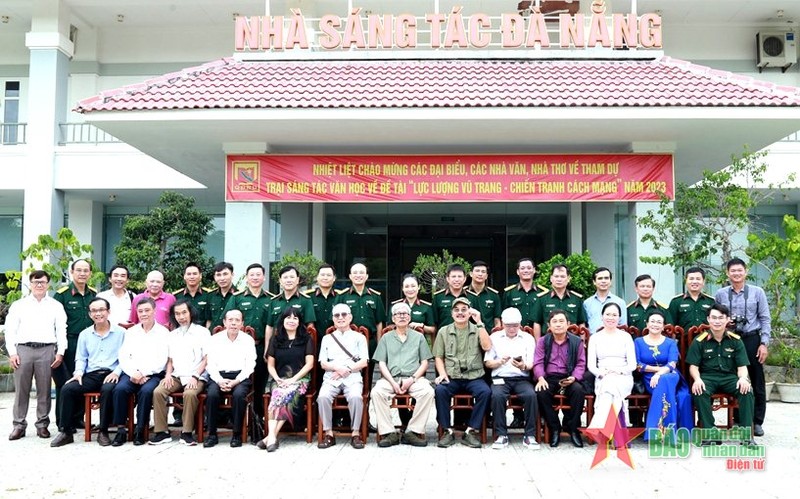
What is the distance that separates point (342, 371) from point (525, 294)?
6.82 ft

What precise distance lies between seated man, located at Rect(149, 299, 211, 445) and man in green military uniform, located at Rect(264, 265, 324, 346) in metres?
0.59

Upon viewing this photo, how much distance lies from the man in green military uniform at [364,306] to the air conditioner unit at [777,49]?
12.7 meters

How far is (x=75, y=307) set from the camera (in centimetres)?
671

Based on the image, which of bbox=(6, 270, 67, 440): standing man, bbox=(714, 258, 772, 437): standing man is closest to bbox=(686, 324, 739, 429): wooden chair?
bbox=(714, 258, 772, 437): standing man

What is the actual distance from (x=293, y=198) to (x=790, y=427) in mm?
6352

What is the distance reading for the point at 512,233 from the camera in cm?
Answer: 1394

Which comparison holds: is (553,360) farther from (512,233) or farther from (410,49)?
(512,233)

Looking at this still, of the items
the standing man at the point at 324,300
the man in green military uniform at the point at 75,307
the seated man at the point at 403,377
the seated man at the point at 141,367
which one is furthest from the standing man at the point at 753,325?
the man in green military uniform at the point at 75,307

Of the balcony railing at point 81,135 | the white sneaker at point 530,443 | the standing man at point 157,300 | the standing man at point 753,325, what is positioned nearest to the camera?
the white sneaker at point 530,443

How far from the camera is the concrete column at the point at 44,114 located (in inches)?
547

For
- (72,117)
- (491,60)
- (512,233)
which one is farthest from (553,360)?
(72,117)

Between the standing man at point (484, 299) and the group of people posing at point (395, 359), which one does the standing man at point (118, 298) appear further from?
the standing man at point (484, 299)

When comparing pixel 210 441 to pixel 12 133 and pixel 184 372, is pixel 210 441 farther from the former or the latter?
pixel 12 133

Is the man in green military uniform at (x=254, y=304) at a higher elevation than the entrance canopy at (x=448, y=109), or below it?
below
